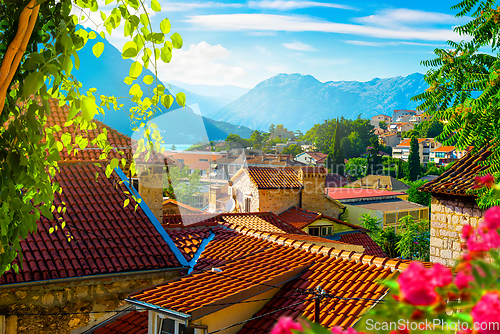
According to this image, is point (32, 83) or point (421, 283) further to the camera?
point (32, 83)

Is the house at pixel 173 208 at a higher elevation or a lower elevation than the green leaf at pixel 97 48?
lower

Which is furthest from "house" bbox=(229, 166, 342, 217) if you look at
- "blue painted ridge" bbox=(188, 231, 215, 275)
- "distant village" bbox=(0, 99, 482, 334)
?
"blue painted ridge" bbox=(188, 231, 215, 275)

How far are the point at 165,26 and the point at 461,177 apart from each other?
28.1ft

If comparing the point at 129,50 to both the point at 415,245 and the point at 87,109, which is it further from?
the point at 415,245

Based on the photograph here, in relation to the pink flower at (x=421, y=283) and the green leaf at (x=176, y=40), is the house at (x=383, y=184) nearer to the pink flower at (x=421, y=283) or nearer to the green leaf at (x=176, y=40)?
the green leaf at (x=176, y=40)

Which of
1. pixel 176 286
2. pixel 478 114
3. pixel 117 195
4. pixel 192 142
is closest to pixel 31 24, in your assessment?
pixel 176 286

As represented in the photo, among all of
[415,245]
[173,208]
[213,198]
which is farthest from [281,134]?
[173,208]

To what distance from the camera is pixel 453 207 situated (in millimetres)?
8719

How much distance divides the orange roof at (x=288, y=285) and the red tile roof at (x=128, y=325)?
99 cm

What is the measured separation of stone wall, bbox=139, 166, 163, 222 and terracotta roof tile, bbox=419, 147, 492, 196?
6795 millimetres

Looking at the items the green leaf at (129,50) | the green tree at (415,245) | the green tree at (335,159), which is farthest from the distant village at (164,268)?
the green tree at (335,159)

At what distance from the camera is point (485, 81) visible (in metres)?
7.10

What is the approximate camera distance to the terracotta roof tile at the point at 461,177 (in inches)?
327

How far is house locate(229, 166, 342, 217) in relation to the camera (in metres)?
20.8
